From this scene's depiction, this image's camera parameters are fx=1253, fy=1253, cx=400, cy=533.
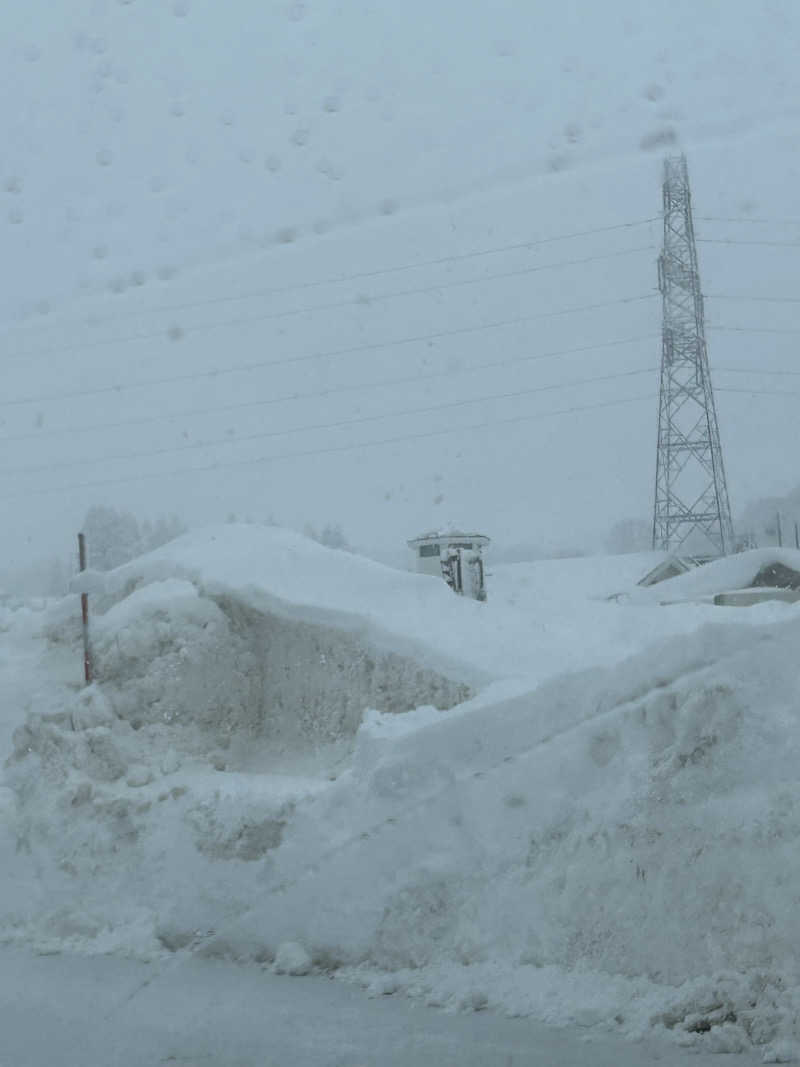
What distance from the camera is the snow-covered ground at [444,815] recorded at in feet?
19.8

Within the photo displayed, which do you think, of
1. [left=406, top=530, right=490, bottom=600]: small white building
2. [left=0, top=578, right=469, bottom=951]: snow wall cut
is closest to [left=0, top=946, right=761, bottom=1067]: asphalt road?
[left=0, top=578, right=469, bottom=951]: snow wall cut

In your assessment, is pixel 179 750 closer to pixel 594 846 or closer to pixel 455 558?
pixel 594 846

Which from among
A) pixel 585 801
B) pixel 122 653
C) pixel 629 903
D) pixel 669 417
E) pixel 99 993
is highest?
pixel 669 417

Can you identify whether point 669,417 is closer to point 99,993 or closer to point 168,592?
point 168,592

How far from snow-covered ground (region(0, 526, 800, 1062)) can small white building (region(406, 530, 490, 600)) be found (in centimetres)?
803

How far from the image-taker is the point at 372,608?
1134cm

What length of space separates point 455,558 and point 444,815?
12.8m

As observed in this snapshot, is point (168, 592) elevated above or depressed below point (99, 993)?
above

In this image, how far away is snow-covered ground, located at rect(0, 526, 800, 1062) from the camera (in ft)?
19.8

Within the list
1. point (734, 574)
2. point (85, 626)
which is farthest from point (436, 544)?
point (85, 626)

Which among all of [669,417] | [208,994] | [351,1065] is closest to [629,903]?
[351,1065]

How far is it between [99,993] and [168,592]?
5214 millimetres

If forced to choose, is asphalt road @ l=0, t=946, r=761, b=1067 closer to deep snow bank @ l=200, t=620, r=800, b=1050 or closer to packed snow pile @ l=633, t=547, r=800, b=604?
deep snow bank @ l=200, t=620, r=800, b=1050

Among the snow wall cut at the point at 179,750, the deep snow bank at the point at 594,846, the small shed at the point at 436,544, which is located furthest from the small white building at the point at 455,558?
the deep snow bank at the point at 594,846
